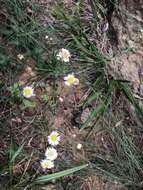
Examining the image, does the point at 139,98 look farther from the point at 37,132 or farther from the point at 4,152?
the point at 4,152

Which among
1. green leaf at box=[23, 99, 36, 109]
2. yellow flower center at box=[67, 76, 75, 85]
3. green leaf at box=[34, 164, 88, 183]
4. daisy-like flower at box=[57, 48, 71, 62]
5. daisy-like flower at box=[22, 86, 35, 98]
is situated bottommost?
green leaf at box=[34, 164, 88, 183]

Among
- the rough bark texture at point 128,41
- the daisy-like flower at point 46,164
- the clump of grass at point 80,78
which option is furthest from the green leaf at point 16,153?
the rough bark texture at point 128,41

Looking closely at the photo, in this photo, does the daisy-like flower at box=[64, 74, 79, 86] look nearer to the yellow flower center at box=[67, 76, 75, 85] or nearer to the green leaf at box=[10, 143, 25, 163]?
the yellow flower center at box=[67, 76, 75, 85]

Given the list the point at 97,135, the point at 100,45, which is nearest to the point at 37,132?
the point at 97,135

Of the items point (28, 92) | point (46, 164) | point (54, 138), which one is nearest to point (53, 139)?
point (54, 138)

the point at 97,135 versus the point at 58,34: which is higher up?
the point at 58,34

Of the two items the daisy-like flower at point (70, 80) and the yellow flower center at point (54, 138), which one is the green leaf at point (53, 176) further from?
the daisy-like flower at point (70, 80)

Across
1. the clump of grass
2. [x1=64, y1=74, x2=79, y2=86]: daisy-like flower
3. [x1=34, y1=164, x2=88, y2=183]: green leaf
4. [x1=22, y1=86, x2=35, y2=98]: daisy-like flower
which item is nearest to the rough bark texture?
the clump of grass
